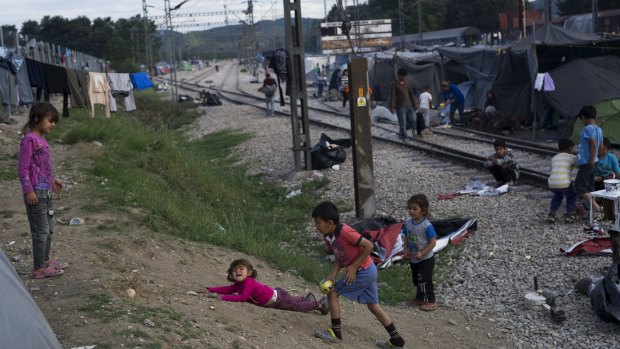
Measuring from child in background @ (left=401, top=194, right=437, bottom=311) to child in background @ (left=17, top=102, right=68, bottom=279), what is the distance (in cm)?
342

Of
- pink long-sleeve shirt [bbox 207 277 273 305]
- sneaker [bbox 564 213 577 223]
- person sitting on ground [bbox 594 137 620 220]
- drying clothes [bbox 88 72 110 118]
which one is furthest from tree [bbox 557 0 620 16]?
pink long-sleeve shirt [bbox 207 277 273 305]

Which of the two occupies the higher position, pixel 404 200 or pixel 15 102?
pixel 15 102

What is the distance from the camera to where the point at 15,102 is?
66.2 feet

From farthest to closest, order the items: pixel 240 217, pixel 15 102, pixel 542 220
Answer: pixel 15 102
pixel 240 217
pixel 542 220

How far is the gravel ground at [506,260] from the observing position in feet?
25.2

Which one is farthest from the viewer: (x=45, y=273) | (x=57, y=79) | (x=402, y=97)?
(x=57, y=79)

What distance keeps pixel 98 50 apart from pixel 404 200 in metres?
80.4

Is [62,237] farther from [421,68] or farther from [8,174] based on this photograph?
[421,68]

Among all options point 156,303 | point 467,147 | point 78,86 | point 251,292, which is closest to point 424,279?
point 251,292

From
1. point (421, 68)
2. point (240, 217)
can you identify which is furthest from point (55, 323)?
point (421, 68)

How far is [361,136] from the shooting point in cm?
1262

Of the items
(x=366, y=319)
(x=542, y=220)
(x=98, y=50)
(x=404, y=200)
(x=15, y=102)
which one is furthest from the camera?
(x=98, y=50)

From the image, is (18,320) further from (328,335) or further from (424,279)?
(424,279)

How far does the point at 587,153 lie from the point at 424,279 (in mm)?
3739
